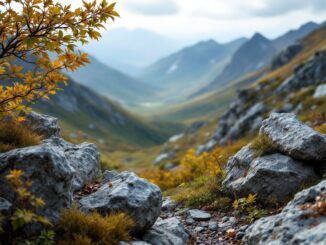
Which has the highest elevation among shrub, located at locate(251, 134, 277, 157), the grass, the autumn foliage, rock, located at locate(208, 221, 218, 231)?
the autumn foliage

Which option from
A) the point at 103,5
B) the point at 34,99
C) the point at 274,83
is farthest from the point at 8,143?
the point at 274,83

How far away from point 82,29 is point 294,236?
20.8 feet

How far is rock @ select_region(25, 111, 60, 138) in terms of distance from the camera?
547 inches

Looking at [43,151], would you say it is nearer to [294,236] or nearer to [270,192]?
[294,236]

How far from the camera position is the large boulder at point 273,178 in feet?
39.1

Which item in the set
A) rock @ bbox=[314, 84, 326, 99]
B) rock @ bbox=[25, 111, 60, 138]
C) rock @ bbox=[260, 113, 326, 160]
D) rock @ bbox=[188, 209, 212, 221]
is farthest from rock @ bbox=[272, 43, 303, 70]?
rock @ bbox=[25, 111, 60, 138]

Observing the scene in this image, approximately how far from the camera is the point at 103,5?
897 centimetres

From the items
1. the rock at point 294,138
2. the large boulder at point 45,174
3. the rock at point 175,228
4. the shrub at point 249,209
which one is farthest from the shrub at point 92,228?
the rock at point 294,138

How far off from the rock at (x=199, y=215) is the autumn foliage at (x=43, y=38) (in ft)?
20.6

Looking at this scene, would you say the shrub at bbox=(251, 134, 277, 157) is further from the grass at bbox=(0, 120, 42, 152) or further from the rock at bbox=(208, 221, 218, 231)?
the grass at bbox=(0, 120, 42, 152)

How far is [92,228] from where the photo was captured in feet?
29.6

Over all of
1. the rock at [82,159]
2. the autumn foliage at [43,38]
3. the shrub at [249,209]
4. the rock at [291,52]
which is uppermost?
the rock at [291,52]

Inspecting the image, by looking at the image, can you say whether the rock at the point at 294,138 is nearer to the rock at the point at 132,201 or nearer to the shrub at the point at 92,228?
the rock at the point at 132,201

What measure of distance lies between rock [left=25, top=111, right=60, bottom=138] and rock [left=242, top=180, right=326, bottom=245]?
310 inches
